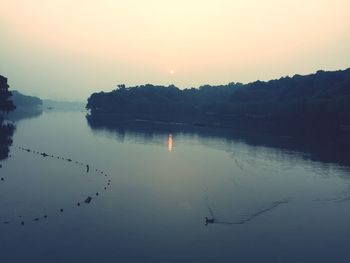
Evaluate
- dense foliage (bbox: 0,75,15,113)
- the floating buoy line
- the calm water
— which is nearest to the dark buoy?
the floating buoy line

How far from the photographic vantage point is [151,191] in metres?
56.3

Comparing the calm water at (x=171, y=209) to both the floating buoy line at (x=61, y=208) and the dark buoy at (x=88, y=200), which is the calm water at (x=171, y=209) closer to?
the floating buoy line at (x=61, y=208)

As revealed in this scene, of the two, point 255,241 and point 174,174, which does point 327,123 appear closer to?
point 174,174

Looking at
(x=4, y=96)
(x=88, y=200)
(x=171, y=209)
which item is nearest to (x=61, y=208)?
(x=88, y=200)

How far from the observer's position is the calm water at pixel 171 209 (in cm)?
3544

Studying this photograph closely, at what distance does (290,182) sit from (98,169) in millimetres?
35205

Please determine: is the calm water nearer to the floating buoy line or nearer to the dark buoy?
the floating buoy line

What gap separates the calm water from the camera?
116ft

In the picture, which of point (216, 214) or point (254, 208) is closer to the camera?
point (216, 214)

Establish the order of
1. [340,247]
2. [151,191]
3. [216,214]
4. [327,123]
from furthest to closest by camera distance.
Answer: [327,123], [151,191], [216,214], [340,247]

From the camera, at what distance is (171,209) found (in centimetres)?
4778

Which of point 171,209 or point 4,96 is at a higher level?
point 4,96

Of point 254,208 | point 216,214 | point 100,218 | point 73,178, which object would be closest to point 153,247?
point 100,218

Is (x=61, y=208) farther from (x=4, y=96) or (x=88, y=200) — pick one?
(x=4, y=96)
